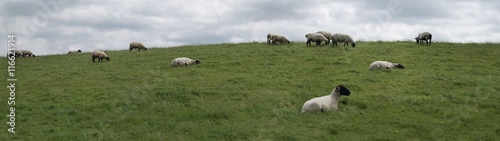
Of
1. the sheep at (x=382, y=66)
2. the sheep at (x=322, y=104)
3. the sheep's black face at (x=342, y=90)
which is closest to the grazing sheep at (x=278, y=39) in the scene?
the sheep at (x=382, y=66)

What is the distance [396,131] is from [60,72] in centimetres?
2264

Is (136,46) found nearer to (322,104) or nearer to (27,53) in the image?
(27,53)

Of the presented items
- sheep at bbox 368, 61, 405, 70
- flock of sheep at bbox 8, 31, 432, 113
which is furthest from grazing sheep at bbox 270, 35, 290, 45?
sheep at bbox 368, 61, 405, 70

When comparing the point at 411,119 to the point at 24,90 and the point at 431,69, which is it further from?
the point at 24,90

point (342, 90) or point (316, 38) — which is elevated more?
point (316, 38)

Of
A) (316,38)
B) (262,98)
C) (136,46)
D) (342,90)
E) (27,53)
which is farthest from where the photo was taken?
(27,53)

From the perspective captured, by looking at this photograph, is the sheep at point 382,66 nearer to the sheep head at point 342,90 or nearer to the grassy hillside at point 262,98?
the grassy hillside at point 262,98

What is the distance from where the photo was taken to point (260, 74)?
82.1 ft

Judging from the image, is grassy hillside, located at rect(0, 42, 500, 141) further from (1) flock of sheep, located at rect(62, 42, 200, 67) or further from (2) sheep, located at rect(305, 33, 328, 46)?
(2) sheep, located at rect(305, 33, 328, 46)

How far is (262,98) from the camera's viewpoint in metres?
18.9

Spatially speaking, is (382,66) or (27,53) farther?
(27,53)

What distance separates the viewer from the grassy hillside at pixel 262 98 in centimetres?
1459

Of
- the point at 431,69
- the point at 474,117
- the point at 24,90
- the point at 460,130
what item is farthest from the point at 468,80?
the point at 24,90

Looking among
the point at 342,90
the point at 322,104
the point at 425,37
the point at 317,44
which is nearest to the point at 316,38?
the point at 317,44
